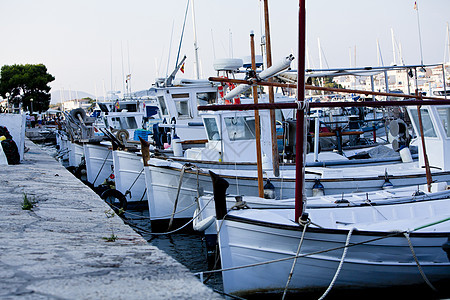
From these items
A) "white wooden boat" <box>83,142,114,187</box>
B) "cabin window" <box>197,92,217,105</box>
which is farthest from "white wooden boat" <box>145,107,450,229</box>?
"white wooden boat" <box>83,142,114,187</box>

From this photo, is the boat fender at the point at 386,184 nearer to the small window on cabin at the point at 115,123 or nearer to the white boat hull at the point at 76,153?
the white boat hull at the point at 76,153

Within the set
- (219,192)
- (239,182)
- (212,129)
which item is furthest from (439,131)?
(219,192)

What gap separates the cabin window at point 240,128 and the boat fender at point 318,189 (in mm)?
3119

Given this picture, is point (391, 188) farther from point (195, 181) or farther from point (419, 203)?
point (195, 181)

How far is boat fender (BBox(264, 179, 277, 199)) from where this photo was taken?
10375 millimetres

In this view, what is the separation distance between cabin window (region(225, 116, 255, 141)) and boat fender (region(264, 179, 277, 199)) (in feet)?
10.1

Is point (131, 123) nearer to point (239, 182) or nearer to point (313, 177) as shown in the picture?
point (239, 182)

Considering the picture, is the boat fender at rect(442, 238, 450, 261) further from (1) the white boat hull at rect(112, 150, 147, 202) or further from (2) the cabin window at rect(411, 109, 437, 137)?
(1) the white boat hull at rect(112, 150, 147, 202)

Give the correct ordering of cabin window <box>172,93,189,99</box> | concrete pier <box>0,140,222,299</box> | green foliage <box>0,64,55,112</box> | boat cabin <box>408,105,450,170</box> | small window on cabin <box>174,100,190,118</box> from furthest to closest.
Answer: green foliage <box>0,64,55,112</box> → small window on cabin <box>174,100,190,118</box> → cabin window <box>172,93,189,99</box> → boat cabin <box>408,105,450,170</box> → concrete pier <box>0,140,222,299</box>

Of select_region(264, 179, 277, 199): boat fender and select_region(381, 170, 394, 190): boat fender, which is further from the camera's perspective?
select_region(381, 170, 394, 190): boat fender

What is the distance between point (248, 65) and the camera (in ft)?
49.3

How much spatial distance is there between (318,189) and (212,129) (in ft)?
14.5

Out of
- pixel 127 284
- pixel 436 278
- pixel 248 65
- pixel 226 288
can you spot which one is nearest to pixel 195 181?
pixel 248 65

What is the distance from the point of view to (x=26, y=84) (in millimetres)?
73438
